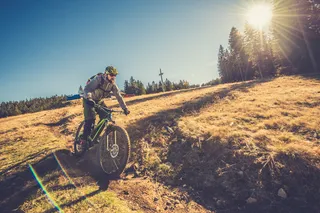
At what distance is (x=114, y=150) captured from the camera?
6.08 m

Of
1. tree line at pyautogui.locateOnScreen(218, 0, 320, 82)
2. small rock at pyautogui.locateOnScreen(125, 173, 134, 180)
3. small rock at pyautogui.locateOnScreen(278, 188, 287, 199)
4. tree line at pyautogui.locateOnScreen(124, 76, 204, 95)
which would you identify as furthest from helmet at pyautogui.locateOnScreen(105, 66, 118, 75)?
tree line at pyautogui.locateOnScreen(124, 76, 204, 95)

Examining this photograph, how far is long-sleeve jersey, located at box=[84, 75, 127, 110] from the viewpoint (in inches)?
265

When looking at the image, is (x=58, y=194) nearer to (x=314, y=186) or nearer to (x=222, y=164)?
(x=222, y=164)

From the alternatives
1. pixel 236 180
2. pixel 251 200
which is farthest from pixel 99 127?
pixel 251 200

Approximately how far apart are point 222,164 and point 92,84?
5241 millimetres

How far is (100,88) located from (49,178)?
134 inches

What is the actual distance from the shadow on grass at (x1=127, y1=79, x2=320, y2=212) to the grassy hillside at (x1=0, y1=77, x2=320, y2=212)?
0.9 inches

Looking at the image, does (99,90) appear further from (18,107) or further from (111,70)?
(18,107)

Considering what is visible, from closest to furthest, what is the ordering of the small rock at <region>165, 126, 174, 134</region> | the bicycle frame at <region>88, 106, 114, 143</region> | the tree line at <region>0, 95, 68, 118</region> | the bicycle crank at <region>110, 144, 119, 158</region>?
the bicycle crank at <region>110, 144, 119, 158</region> → the bicycle frame at <region>88, 106, 114, 143</region> → the small rock at <region>165, 126, 174, 134</region> → the tree line at <region>0, 95, 68, 118</region>

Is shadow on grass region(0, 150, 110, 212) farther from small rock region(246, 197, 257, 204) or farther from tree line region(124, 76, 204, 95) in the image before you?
tree line region(124, 76, 204, 95)

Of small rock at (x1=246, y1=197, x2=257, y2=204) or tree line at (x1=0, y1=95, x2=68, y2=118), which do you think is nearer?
small rock at (x1=246, y1=197, x2=257, y2=204)

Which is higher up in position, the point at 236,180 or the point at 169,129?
the point at 169,129

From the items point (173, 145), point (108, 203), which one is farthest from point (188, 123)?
point (108, 203)

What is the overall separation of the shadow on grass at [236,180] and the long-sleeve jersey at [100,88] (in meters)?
A: 2.69
